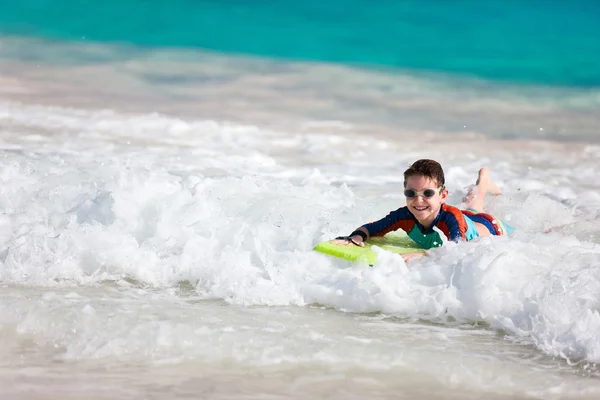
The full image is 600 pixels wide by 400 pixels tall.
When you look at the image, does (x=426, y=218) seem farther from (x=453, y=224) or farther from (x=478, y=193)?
(x=478, y=193)

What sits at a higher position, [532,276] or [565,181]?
[565,181]

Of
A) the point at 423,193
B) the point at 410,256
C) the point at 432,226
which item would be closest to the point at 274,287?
the point at 410,256

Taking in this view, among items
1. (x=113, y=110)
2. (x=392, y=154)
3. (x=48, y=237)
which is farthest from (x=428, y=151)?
(x=48, y=237)

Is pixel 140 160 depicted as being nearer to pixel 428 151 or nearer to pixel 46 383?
pixel 428 151

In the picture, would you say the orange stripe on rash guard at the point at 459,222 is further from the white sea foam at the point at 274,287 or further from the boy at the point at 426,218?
the white sea foam at the point at 274,287

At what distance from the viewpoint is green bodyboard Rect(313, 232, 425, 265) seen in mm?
4555

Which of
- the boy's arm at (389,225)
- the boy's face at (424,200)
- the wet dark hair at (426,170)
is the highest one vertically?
the wet dark hair at (426,170)

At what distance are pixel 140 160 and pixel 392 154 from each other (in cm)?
467

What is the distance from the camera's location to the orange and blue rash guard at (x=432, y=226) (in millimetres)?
4911

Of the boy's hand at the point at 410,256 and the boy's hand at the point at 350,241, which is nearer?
the boy's hand at the point at 410,256

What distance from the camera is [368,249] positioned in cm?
471

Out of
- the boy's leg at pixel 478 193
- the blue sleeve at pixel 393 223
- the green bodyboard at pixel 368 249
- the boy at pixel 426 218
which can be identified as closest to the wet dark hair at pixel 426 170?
the boy at pixel 426 218

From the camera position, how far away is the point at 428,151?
14.2 meters

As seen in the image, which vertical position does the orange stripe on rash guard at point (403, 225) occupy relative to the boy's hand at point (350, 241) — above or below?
above
